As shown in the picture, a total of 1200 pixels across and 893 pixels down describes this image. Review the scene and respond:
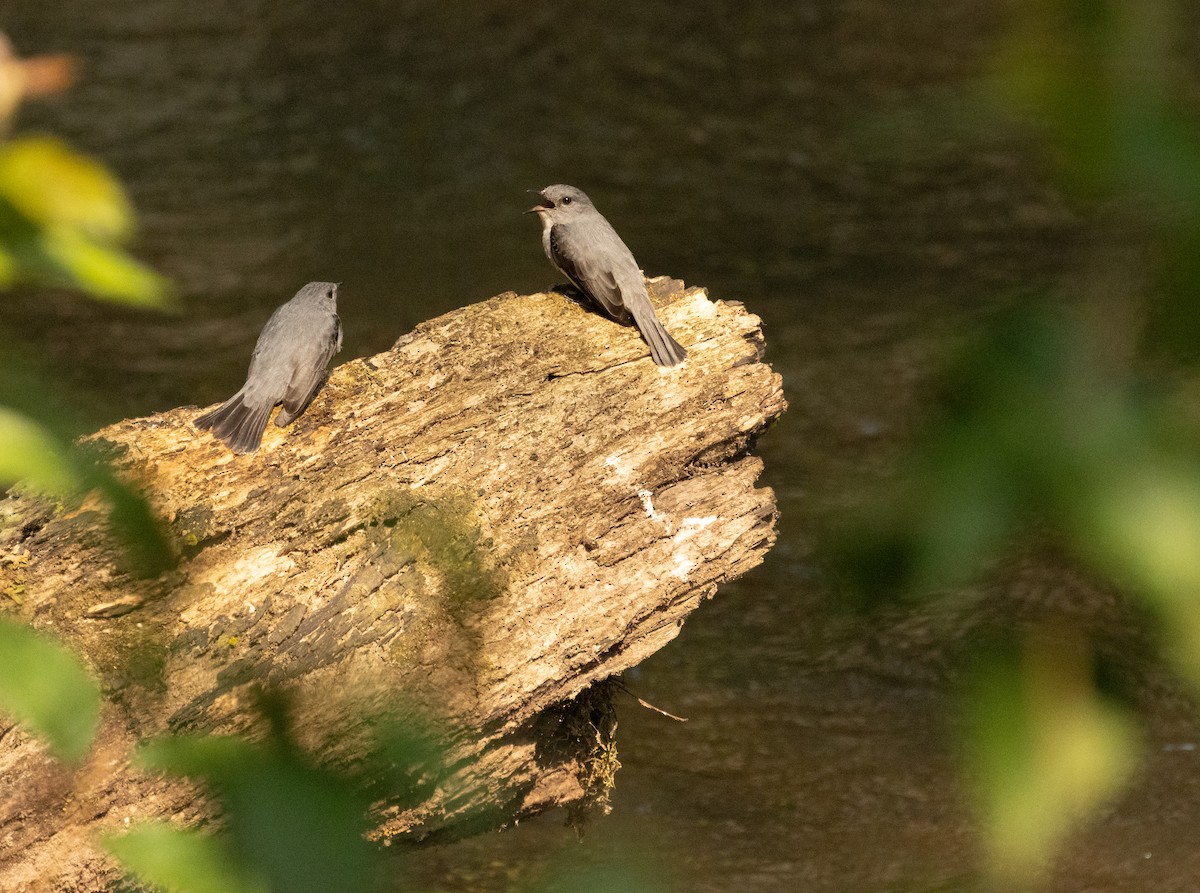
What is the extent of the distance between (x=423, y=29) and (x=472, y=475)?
29.1 feet

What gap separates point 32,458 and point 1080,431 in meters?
0.58

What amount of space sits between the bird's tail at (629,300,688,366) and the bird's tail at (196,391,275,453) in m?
1.19

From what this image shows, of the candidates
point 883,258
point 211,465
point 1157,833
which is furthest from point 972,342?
point 883,258

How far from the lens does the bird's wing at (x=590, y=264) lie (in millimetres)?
4281

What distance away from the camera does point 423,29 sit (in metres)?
11.6

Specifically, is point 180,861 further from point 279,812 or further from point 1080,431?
point 1080,431

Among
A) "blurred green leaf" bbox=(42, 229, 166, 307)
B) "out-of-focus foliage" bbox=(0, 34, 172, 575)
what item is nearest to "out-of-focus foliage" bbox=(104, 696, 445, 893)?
"out-of-focus foliage" bbox=(0, 34, 172, 575)

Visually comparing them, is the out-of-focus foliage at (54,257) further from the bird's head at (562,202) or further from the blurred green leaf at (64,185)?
the bird's head at (562,202)

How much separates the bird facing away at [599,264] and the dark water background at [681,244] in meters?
0.87

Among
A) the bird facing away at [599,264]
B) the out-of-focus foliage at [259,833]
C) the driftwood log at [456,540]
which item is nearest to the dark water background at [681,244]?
the driftwood log at [456,540]

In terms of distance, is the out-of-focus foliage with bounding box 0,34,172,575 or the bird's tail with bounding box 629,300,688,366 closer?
the out-of-focus foliage with bounding box 0,34,172,575

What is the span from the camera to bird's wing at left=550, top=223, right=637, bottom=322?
4.28m

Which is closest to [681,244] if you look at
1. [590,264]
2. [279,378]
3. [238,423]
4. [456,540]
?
[590,264]

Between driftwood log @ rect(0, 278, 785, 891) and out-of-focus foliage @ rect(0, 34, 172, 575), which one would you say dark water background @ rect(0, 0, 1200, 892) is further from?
out-of-focus foliage @ rect(0, 34, 172, 575)
